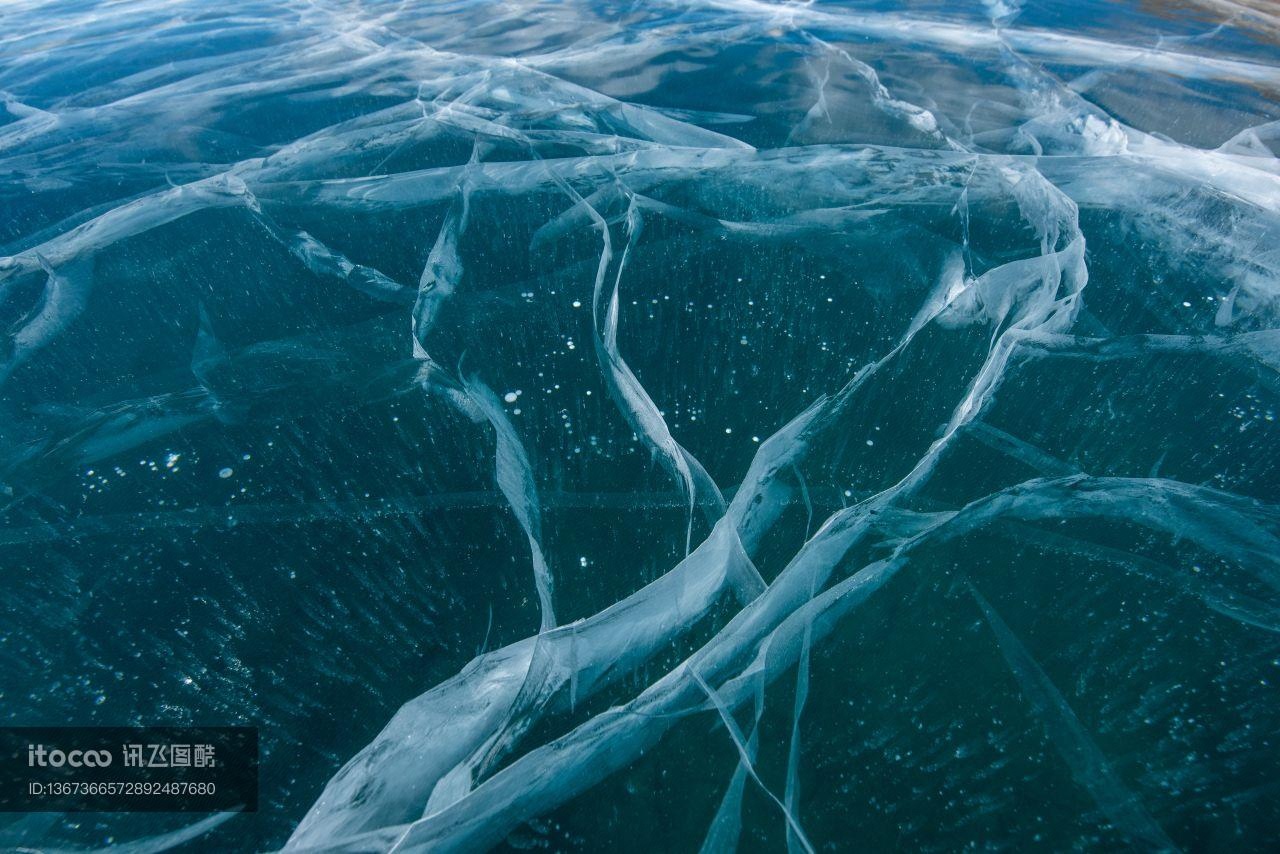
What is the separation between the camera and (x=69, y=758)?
572 millimetres

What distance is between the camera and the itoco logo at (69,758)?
0.57 meters

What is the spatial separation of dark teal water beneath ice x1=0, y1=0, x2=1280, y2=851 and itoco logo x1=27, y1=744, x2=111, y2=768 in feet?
0.11

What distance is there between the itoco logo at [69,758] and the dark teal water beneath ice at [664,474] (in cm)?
3

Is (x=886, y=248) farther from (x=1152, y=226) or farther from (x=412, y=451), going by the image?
(x=412, y=451)

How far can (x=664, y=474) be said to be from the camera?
0.81m

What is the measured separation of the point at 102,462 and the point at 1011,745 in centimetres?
118

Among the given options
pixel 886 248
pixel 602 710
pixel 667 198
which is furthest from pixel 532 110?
pixel 602 710

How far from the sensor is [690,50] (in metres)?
2.20

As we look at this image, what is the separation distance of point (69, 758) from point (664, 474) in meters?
0.67

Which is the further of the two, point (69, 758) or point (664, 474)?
point (664, 474)

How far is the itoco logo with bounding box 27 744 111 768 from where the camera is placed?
568 millimetres

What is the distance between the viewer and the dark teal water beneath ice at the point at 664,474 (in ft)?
1.84

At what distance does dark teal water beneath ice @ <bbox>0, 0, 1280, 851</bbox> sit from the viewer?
1.84 feet

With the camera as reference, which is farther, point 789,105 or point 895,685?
point 789,105
